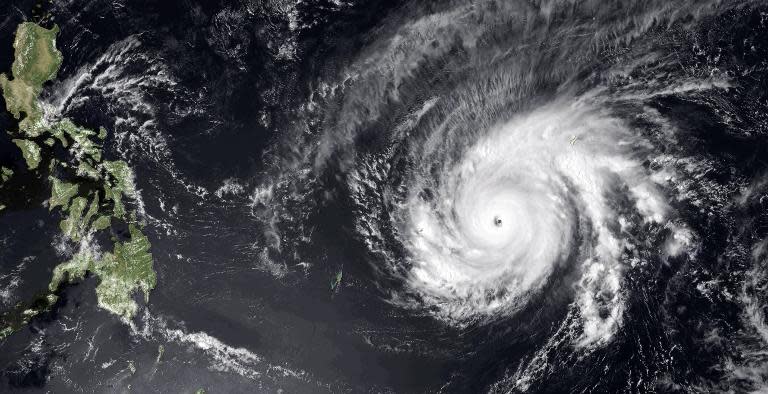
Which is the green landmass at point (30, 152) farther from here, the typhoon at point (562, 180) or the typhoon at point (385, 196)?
the typhoon at point (562, 180)

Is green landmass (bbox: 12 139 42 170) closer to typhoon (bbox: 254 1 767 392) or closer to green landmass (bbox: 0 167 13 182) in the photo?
green landmass (bbox: 0 167 13 182)

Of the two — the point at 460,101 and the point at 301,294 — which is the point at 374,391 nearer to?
the point at 301,294

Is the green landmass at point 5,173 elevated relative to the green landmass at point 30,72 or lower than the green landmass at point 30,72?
lower

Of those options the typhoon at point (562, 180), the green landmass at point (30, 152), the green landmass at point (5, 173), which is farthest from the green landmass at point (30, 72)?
the typhoon at point (562, 180)

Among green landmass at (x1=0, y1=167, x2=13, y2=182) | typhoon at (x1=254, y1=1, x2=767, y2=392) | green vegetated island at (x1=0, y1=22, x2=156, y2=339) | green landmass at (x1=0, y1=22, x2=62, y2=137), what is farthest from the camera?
green landmass at (x1=0, y1=167, x2=13, y2=182)

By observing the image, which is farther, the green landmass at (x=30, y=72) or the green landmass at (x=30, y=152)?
the green landmass at (x=30, y=152)

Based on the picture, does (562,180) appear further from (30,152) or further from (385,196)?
(30,152)

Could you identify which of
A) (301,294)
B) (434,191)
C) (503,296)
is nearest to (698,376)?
(503,296)

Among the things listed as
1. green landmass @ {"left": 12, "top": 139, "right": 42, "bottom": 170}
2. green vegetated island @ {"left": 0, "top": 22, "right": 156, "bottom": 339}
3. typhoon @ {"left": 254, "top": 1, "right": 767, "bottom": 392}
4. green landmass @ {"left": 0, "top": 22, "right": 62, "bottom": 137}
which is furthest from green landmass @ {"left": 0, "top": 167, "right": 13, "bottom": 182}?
typhoon @ {"left": 254, "top": 1, "right": 767, "bottom": 392}
